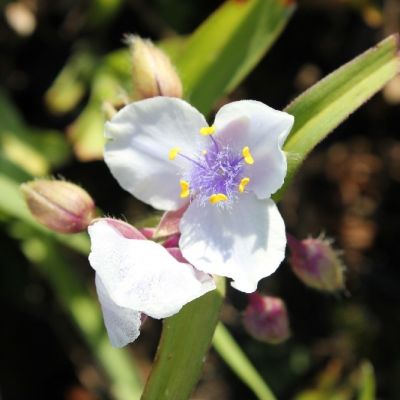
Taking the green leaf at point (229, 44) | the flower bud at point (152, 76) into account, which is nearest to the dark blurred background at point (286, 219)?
the green leaf at point (229, 44)

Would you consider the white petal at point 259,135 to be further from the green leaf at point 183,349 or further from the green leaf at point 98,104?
the green leaf at point 98,104

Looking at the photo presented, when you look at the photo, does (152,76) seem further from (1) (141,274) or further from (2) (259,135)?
(1) (141,274)

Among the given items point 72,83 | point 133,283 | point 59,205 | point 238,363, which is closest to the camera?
point 133,283

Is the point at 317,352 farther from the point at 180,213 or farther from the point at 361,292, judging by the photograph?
the point at 180,213

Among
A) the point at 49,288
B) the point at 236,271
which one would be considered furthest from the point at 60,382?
the point at 236,271

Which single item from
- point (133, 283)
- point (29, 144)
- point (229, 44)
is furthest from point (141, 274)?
point (29, 144)

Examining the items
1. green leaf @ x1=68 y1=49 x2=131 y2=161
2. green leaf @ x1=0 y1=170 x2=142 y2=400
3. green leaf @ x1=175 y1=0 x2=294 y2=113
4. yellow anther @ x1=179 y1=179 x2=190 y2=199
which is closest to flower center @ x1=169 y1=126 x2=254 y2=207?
yellow anther @ x1=179 y1=179 x2=190 y2=199
